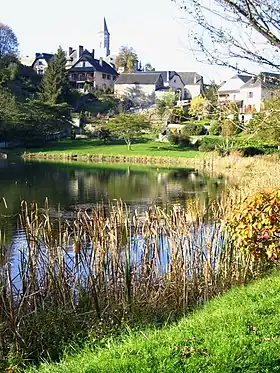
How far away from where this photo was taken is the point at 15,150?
52375 mm

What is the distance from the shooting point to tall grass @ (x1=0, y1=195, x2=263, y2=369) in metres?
6.57

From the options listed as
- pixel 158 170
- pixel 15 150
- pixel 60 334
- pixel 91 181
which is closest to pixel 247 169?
pixel 158 170

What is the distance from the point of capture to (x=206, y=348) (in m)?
4.70

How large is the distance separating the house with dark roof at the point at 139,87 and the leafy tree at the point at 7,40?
61.3 ft

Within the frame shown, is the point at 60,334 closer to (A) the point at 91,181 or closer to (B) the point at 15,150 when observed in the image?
(A) the point at 91,181

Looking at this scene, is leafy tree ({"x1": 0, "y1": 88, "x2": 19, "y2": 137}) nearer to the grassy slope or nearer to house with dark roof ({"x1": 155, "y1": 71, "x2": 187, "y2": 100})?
house with dark roof ({"x1": 155, "y1": 71, "x2": 187, "y2": 100})

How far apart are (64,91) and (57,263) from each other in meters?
62.1

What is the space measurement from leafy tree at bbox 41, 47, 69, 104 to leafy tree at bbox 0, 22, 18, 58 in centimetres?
2209

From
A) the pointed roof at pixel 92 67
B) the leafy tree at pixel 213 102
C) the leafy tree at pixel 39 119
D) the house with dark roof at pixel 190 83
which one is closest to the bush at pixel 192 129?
the leafy tree at pixel 39 119

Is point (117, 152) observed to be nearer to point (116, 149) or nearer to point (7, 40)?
point (116, 149)

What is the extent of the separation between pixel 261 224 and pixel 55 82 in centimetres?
6042

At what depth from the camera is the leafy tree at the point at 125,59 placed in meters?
103

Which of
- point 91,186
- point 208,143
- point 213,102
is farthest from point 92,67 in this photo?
point 213,102

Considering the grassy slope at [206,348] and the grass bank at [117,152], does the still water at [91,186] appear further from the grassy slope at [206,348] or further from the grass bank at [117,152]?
the grassy slope at [206,348]
